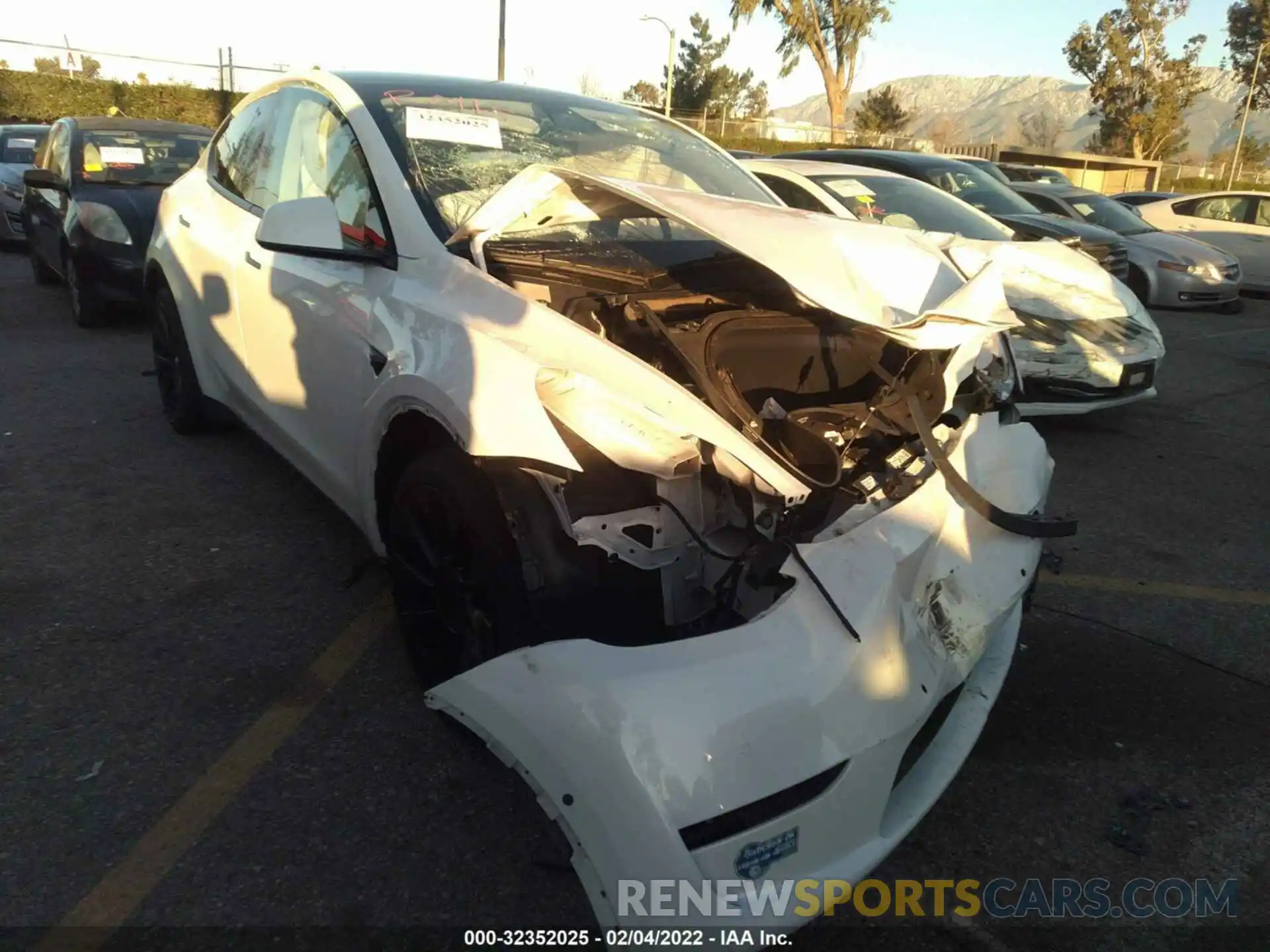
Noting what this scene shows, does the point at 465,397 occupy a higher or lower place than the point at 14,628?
higher

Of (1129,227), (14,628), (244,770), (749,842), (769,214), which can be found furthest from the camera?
(1129,227)

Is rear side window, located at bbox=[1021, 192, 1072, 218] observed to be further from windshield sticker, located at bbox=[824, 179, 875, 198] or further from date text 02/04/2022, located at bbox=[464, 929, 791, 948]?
date text 02/04/2022, located at bbox=[464, 929, 791, 948]

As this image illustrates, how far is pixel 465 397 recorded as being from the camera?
221cm

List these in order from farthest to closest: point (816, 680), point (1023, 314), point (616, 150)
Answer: point (1023, 314) → point (616, 150) → point (816, 680)

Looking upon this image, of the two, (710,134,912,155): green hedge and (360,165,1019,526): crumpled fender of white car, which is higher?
(710,134,912,155): green hedge

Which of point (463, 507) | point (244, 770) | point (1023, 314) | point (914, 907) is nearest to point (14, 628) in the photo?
point (244, 770)

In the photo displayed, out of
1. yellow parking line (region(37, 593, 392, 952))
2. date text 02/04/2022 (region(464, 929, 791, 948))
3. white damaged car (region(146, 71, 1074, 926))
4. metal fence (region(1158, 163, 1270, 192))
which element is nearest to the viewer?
date text 02/04/2022 (region(464, 929, 791, 948))

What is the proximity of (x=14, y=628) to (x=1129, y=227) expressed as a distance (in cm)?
1272

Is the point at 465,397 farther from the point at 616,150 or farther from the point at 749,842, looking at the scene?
the point at 616,150

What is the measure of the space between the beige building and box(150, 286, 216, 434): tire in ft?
111

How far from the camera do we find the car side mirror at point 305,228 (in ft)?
9.03

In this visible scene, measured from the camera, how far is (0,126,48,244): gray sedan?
10828mm

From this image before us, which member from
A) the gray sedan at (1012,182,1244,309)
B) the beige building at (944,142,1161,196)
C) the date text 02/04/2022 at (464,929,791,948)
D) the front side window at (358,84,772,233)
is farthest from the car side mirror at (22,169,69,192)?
the beige building at (944,142,1161,196)

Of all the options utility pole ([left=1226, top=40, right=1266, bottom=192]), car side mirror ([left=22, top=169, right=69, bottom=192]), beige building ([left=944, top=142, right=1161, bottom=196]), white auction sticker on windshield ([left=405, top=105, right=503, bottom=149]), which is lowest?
car side mirror ([left=22, top=169, right=69, bottom=192])
